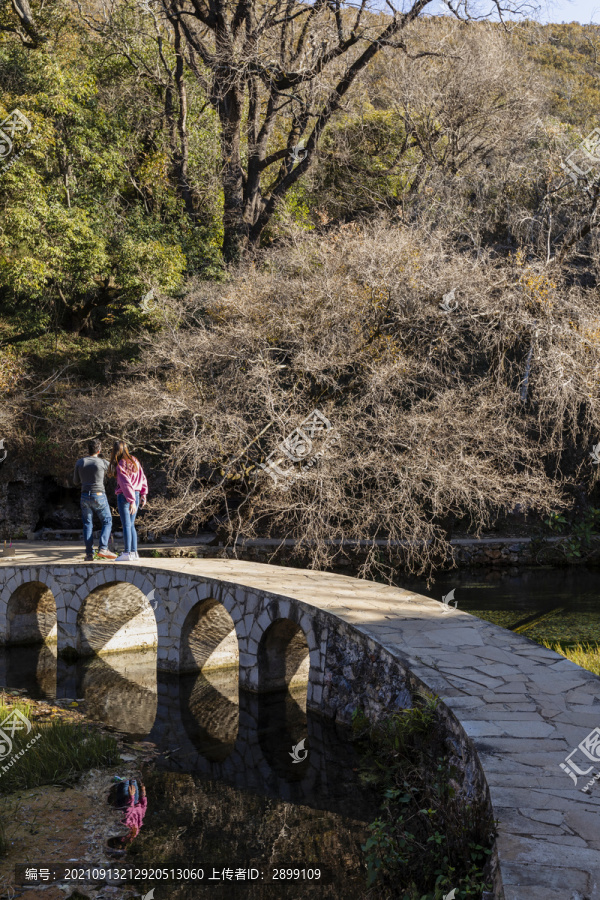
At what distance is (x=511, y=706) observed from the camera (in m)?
4.85

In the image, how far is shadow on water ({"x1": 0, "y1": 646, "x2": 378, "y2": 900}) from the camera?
492 centimetres

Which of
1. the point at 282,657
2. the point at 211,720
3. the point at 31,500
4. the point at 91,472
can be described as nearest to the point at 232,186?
the point at 31,500

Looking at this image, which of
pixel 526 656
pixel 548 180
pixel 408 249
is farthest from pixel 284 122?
pixel 526 656

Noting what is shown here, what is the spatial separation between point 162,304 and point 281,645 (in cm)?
674

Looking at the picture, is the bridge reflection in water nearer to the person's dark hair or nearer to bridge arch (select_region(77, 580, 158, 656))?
bridge arch (select_region(77, 580, 158, 656))

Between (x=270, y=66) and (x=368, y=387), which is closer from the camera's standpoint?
(x=368, y=387)

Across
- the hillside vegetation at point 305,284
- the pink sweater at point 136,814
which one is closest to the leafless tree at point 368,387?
the hillside vegetation at point 305,284

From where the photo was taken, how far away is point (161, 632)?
9133mm

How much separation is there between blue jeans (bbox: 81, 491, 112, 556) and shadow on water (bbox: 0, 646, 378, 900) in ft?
4.96

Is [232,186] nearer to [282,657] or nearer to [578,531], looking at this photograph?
[578,531]

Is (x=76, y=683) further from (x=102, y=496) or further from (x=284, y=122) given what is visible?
(x=284, y=122)

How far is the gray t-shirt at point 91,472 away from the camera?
9469mm

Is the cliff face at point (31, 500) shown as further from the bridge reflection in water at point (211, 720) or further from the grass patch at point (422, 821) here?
the grass patch at point (422, 821)

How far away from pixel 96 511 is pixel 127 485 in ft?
2.73
